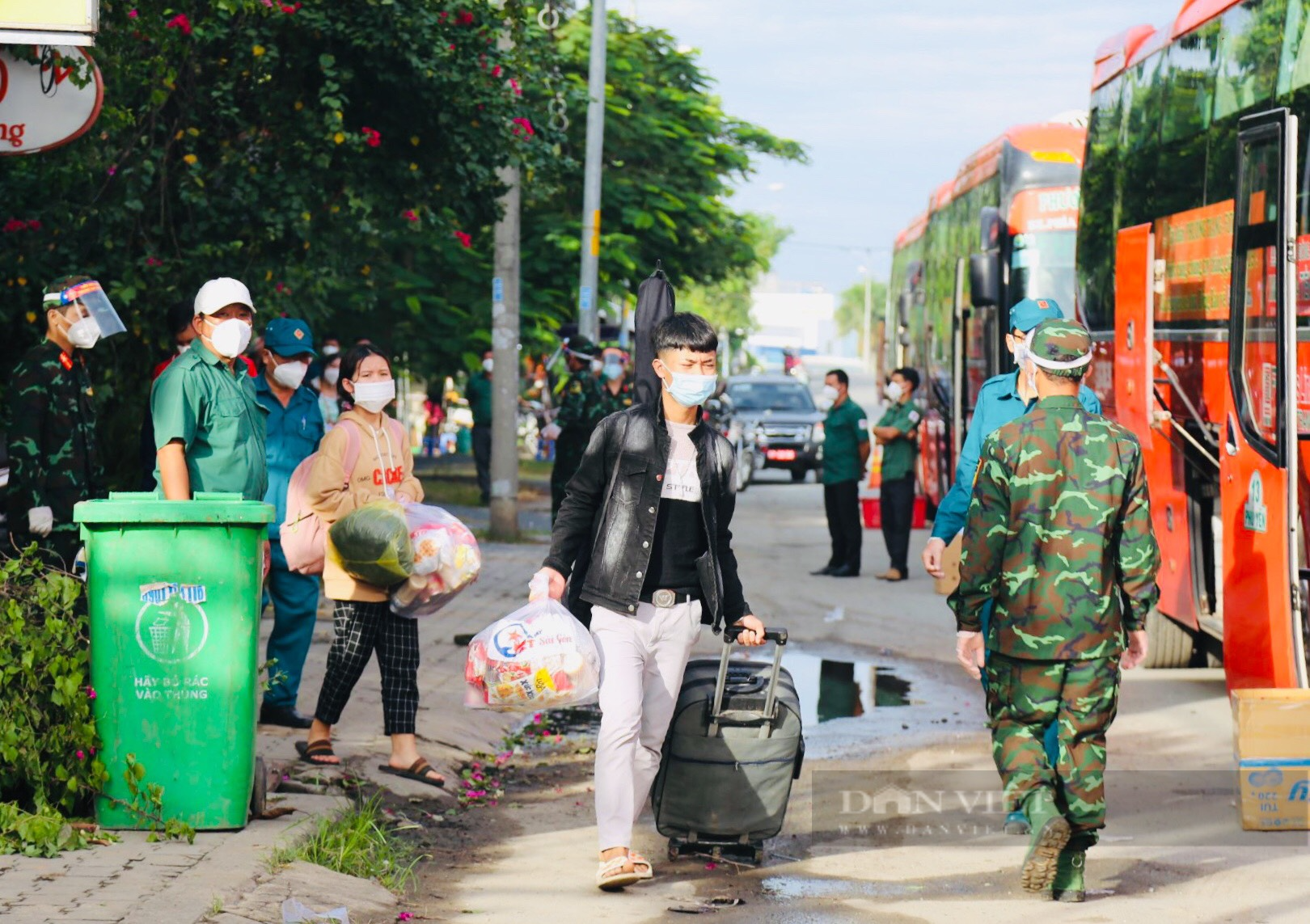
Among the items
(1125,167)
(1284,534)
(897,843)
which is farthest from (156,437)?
(1125,167)

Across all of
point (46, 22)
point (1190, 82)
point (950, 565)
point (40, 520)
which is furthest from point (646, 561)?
point (1190, 82)

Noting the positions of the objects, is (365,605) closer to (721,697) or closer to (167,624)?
(167,624)

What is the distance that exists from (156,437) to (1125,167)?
7788 millimetres

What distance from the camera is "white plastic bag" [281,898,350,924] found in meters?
5.48

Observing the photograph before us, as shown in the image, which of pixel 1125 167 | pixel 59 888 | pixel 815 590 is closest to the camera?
pixel 59 888

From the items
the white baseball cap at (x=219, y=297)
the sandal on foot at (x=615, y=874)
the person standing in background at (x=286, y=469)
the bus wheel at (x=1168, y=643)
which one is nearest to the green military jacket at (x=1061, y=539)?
the sandal on foot at (x=615, y=874)

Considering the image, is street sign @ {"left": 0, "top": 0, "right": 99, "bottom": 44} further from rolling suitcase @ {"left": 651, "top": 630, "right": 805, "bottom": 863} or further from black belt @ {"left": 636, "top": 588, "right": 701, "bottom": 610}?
rolling suitcase @ {"left": 651, "top": 630, "right": 805, "bottom": 863}

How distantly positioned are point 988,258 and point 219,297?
35.6 ft

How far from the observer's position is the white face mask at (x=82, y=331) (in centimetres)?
720

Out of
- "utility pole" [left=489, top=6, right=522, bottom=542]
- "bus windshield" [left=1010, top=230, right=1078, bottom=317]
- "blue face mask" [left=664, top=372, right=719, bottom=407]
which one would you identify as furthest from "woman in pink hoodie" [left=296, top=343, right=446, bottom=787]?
"bus windshield" [left=1010, top=230, right=1078, bottom=317]

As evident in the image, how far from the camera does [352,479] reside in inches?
301

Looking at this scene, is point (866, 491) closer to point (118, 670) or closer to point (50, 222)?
point (50, 222)

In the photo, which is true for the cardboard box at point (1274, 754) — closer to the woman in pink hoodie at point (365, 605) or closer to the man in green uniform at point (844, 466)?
the woman in pink hoodie at point (365, 605)

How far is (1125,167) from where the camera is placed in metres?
12.6
